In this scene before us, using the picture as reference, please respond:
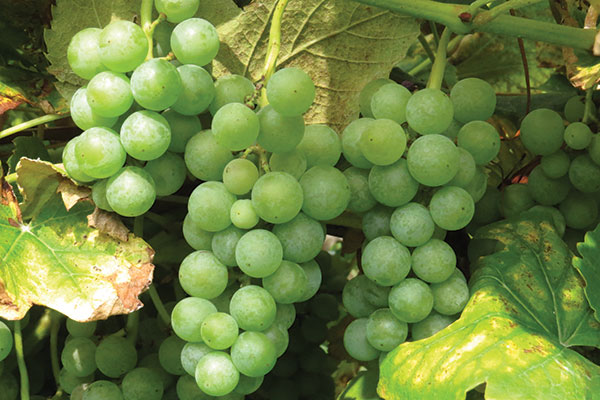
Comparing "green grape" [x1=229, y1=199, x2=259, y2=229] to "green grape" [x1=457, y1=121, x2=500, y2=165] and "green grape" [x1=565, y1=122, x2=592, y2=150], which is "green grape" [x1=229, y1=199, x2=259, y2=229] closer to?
"green grape" [x1=457, y1=121, x2=500, y2=165]

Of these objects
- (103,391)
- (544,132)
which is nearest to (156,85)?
(103,391)

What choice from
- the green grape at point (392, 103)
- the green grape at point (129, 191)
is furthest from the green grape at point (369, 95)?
the green grape at point (129, 191)

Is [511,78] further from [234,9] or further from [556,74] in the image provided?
[234,9]

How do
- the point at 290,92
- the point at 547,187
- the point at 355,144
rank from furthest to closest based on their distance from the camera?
the point at 547,187, the point at 355,144, the point at 290,92

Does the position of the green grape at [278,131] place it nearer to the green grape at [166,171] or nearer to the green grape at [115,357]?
the green grape at [166,171]

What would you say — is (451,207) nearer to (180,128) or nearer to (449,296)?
(449,296)

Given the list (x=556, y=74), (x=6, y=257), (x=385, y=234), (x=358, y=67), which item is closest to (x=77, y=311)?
(x=6, y=257)

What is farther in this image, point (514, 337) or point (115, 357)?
point (115, 357)
